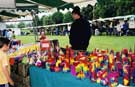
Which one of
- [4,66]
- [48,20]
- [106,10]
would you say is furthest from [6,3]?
[48,20]

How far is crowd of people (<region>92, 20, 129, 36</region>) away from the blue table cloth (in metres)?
26.3

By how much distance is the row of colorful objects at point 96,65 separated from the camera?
457 centimetres

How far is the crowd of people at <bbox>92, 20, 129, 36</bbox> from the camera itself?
3319 centimetres

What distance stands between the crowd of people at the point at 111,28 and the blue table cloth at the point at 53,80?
86.4 feet

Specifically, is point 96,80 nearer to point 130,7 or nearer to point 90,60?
point 90,60

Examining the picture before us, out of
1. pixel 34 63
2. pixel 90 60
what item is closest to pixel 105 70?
pixel 90 60

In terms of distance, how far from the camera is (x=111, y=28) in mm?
36344

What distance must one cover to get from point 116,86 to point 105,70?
0.41m

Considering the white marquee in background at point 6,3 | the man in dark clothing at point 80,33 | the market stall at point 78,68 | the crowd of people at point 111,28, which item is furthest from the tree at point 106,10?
the market stall at point 78,68

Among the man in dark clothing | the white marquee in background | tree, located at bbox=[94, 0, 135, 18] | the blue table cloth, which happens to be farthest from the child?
tree, located at bbox=[94, 0, 135, 18]

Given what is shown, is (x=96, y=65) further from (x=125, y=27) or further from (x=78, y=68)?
(x=125, y=27)

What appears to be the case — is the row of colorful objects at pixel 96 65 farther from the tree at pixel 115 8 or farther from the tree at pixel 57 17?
the tree at pixel 57 17

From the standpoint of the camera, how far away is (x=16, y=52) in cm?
782

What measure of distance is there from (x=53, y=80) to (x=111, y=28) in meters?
31.0
